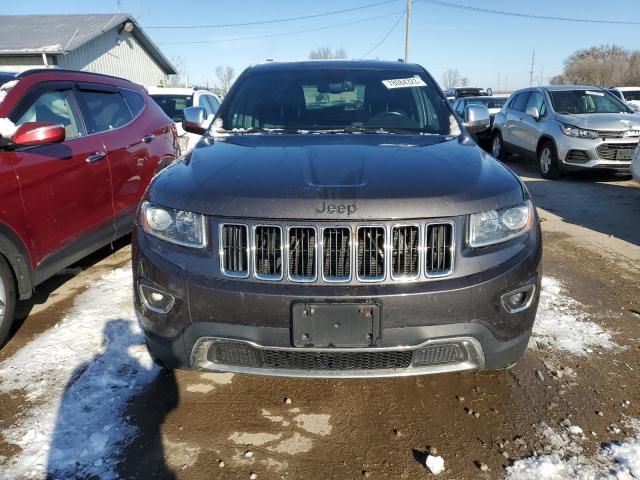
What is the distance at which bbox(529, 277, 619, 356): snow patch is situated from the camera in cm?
322

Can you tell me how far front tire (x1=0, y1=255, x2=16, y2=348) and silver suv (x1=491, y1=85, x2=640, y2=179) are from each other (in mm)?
8823

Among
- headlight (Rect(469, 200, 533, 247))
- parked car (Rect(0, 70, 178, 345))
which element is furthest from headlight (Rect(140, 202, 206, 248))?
parked car (Rect(0, 70, 178, 345))

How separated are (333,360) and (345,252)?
48cm

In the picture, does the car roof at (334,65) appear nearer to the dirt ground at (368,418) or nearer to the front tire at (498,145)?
the dirt ground at (368,418)

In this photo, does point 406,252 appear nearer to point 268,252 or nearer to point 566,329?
point 268,252

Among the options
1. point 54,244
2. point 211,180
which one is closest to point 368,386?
point 211,180

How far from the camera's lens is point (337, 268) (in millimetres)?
2080

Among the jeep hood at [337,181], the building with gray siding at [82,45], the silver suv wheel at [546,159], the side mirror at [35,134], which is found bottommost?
the silver suv wheel at [546,159]

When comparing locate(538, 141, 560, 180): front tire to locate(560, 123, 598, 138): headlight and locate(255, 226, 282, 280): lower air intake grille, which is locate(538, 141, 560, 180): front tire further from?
locate(255, 226, 282, 280): lower air intake grille

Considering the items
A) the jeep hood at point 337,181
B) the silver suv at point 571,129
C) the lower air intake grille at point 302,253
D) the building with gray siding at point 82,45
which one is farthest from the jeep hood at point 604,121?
the building with gray siding at point 82,45

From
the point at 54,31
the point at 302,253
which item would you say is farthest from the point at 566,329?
the point at 54,31

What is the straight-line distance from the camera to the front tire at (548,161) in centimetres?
935

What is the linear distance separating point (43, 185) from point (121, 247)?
2073 millimetres

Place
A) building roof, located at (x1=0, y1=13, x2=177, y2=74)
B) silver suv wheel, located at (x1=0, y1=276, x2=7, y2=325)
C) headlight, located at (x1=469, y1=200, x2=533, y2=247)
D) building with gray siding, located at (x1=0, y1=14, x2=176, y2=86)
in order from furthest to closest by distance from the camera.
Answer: building with gray siding, located at (x1=0, y1=14, x2=176, y2=86)
building roof, located at (x1=0, y1=13, x2=177, y2=74)
silver suv wheel, located at (x1=0, y1=276, x2=7, y2=325)
headlight, located at (x1=469, y1=200, x2=533, y2=247)
